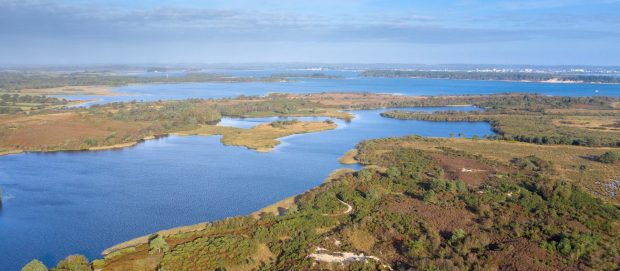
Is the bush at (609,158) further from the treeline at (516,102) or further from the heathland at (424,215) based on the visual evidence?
the treeline at (516,102)

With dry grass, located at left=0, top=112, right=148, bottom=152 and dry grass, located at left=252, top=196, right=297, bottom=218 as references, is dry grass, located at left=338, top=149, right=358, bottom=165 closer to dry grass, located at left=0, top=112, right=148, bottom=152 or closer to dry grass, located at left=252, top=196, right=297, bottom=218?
dry grass, located at left=252, top=196, right=297, bottom=218

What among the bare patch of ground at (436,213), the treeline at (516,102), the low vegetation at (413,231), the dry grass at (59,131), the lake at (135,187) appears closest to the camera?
the low vegetation at (413,231)

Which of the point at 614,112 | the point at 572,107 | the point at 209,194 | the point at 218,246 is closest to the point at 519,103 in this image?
the point at 572,107

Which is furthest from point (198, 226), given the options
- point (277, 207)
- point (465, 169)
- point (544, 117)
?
point (544, 117)

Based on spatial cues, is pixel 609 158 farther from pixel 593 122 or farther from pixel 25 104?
pixel 25 104

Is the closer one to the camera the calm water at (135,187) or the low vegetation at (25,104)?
the calm water at (135,187)

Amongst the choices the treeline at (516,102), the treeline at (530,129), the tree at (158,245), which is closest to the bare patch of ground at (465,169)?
the treeline at (530,129)
